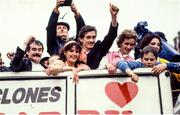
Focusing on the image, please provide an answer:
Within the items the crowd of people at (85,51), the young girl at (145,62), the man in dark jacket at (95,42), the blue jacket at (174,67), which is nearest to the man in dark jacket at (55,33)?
the crowd of people at (85,51)

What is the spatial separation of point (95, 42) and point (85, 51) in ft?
0.43

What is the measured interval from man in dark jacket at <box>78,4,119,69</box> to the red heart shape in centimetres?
80

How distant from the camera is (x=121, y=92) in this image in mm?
2178

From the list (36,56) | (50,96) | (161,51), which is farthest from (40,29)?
(50,96)

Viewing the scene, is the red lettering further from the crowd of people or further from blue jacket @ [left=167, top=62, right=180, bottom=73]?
blue jacket @ [left=167, top=62, right=180, bottom=73]

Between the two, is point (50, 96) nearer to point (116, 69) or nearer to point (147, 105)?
point (116, 69)

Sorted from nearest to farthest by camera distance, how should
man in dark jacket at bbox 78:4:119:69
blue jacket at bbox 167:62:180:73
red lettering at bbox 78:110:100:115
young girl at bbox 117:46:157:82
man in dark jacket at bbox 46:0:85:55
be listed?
red lettering at bbox 78:110:100:115
young girl at bbox 117:46:157:82
blue jacket at bbox 167:62:180:73
man in dark jacket at bbox 78:4:119:69
man in dark jacket at bbox 46:0:85:55

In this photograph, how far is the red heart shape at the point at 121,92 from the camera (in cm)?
214

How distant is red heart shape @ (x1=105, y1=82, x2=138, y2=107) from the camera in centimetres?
214

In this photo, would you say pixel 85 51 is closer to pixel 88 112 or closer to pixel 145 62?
pixel 145 62

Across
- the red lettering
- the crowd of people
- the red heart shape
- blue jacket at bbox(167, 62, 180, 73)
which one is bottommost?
the red lettering

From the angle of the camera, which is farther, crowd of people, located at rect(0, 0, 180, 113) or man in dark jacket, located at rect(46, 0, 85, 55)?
man in dark jacket, located at rect(46, 0, 85, 55)

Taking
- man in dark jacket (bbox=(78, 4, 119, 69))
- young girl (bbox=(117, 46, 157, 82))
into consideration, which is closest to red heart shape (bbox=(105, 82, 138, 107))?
young girl (bbox=(117, 46, 157, 82))

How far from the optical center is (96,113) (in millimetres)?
2104
